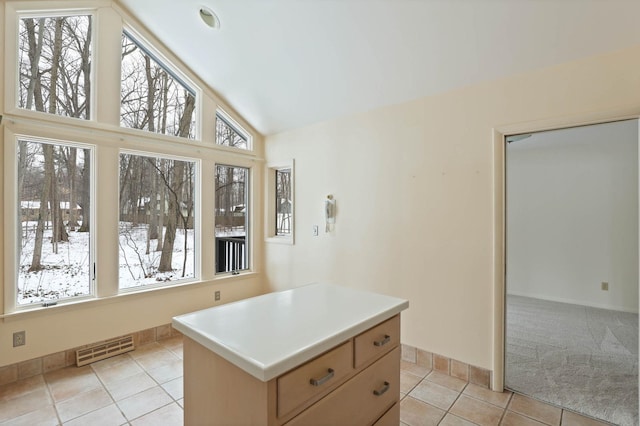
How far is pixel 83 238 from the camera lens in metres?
2.92

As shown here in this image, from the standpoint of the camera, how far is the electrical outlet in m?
2.54

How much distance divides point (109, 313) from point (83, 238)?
0.76 meters

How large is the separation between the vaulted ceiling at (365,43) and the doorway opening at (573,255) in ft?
3.48

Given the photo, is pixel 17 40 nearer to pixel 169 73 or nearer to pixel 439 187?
pixel 169 73

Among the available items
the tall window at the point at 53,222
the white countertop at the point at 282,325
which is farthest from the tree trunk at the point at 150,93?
the white countertop at the point at 282,325

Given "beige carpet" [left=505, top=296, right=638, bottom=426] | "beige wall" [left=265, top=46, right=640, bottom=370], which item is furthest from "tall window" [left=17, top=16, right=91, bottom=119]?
"beige carpet" [left=505, top=296, right=638, bottom=426]

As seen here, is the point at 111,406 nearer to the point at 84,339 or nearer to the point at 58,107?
the point at 84,339

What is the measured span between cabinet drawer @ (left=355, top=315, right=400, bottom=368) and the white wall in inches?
175

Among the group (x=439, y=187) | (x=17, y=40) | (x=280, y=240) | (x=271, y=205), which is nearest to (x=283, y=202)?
(x=271, y=205)

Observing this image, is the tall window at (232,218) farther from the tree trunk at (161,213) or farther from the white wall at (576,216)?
the white wall at (576,216)

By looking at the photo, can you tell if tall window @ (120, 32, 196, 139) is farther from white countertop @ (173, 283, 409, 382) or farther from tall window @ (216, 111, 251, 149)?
white countertop @ (173, 283, 409, 382)

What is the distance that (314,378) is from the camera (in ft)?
3.59

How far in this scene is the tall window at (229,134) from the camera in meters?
3.97

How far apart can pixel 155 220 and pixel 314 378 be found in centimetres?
298
